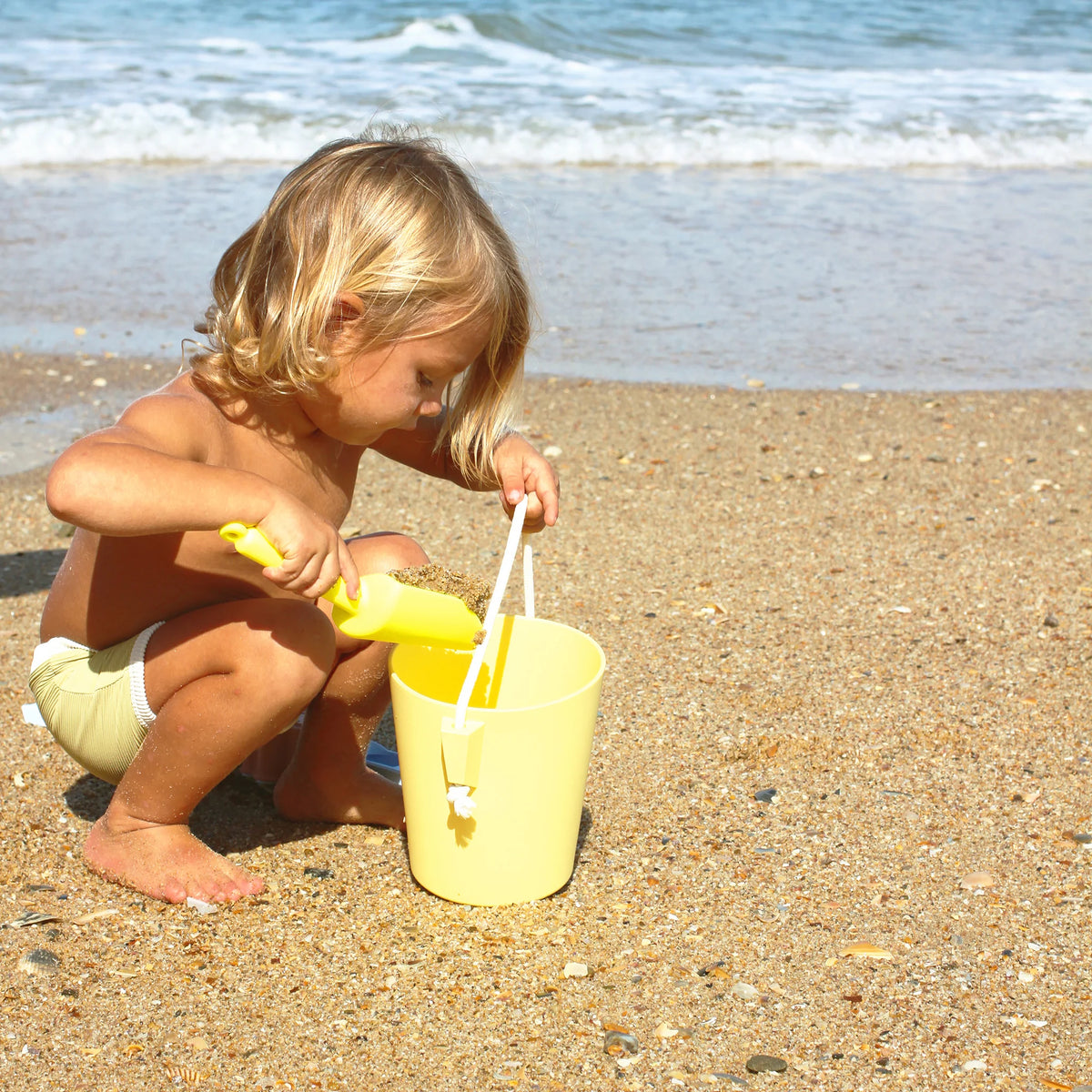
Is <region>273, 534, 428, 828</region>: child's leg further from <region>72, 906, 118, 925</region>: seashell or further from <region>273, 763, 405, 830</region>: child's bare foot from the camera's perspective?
<region>72, 906, 118, 925</region>: seashell

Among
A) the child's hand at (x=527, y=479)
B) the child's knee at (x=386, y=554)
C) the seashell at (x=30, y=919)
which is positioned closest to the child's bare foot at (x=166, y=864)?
the seashell at (x=30, y=919)

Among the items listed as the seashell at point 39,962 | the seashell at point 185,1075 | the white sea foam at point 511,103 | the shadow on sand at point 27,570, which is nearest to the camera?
the seashell at point 185,1075

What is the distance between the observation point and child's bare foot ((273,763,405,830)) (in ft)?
7.94

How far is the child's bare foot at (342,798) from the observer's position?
242 cm

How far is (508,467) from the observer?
2.42 metres

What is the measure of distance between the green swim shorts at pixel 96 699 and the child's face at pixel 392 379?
19.6 inches

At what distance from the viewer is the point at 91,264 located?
6.28 metres

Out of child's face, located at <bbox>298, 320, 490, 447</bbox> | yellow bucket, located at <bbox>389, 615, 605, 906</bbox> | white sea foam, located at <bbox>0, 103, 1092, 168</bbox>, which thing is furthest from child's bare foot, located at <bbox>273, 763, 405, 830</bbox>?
white sea foam, located at <bbox>0, 103, 1092, 168</bbox>

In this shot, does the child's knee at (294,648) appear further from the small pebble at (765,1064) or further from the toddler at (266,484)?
the small pebble at (765,1064)

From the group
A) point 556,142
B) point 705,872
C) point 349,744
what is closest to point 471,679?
point 349,744

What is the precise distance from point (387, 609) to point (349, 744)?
1.80ft

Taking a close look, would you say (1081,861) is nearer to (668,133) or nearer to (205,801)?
(205,801)

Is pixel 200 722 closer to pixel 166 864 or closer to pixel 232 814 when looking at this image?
pixel 166 864

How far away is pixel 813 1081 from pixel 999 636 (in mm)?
1692
